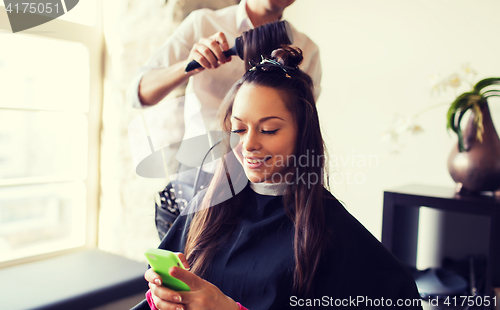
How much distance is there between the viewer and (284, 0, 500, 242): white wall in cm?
136

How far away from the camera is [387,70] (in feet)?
4.92

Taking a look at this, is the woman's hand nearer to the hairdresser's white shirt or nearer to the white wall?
the hairdresser's white shirt

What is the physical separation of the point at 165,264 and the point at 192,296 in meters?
0.09

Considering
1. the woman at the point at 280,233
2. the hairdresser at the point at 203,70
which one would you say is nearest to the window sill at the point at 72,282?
the hairdresser at the point at 203,70

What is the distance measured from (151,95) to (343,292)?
913mm

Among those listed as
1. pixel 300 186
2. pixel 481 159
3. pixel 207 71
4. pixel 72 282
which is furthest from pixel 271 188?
pixel 72 282

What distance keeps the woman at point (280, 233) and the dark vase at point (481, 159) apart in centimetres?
63

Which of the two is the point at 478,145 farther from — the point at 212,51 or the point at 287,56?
the point at 212,51

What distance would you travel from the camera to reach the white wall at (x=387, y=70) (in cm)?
136

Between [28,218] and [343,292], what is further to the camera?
[28,218]

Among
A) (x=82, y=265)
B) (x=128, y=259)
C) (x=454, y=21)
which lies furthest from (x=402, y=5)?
(x=82, y=265)

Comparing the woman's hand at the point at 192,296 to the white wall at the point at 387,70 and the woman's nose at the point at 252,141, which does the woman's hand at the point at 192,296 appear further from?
the white wall at the point at 387,70

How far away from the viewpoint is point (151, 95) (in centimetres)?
129

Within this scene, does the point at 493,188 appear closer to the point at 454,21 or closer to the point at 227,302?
the point at 454,21
